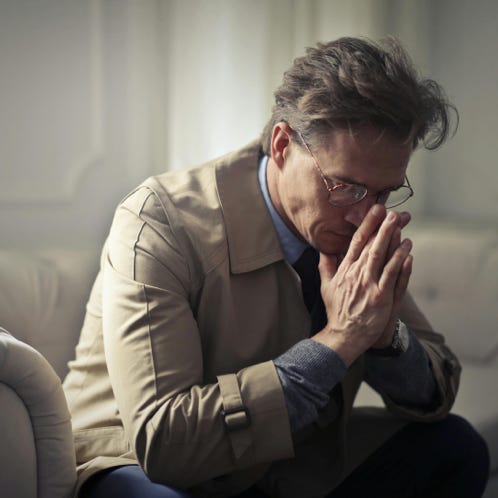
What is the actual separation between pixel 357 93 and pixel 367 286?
319mm

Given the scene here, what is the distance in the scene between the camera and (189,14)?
2.21m

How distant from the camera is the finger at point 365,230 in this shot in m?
1.26

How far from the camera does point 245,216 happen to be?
1.33 metres

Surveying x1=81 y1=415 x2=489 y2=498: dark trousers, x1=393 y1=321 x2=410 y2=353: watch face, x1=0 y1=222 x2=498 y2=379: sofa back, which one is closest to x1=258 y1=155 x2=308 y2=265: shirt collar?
x1=393 y1=321 x2=410 y2=353: watch face

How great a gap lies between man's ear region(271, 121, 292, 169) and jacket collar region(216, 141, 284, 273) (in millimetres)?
71

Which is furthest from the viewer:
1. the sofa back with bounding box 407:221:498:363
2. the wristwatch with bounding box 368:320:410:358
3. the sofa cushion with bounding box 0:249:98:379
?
the sofa back with bounding box 407:221:498:363

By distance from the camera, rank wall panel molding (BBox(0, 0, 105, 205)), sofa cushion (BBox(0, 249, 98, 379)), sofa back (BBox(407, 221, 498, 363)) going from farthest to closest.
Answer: sofa back (BBox(407, 221, 498, 363)), wall panel molding (BBox(0, 0, 105, 205)), sofa cushion (BBox(0, 249, 98, 379))

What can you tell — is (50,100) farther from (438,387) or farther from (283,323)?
(438,387)

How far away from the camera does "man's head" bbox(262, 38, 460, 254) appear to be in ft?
4.02

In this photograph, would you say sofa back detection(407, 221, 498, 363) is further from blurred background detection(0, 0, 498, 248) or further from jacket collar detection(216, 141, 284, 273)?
jacket collar detection(216, 141, 284, 273)

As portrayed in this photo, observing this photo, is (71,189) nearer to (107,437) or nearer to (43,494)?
(107,437)

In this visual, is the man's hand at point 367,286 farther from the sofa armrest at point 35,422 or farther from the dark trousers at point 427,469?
the sofa armrest at point 35,422

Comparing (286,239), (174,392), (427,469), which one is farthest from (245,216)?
(427,469)

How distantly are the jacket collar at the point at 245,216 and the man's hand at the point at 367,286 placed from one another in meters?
0.12
